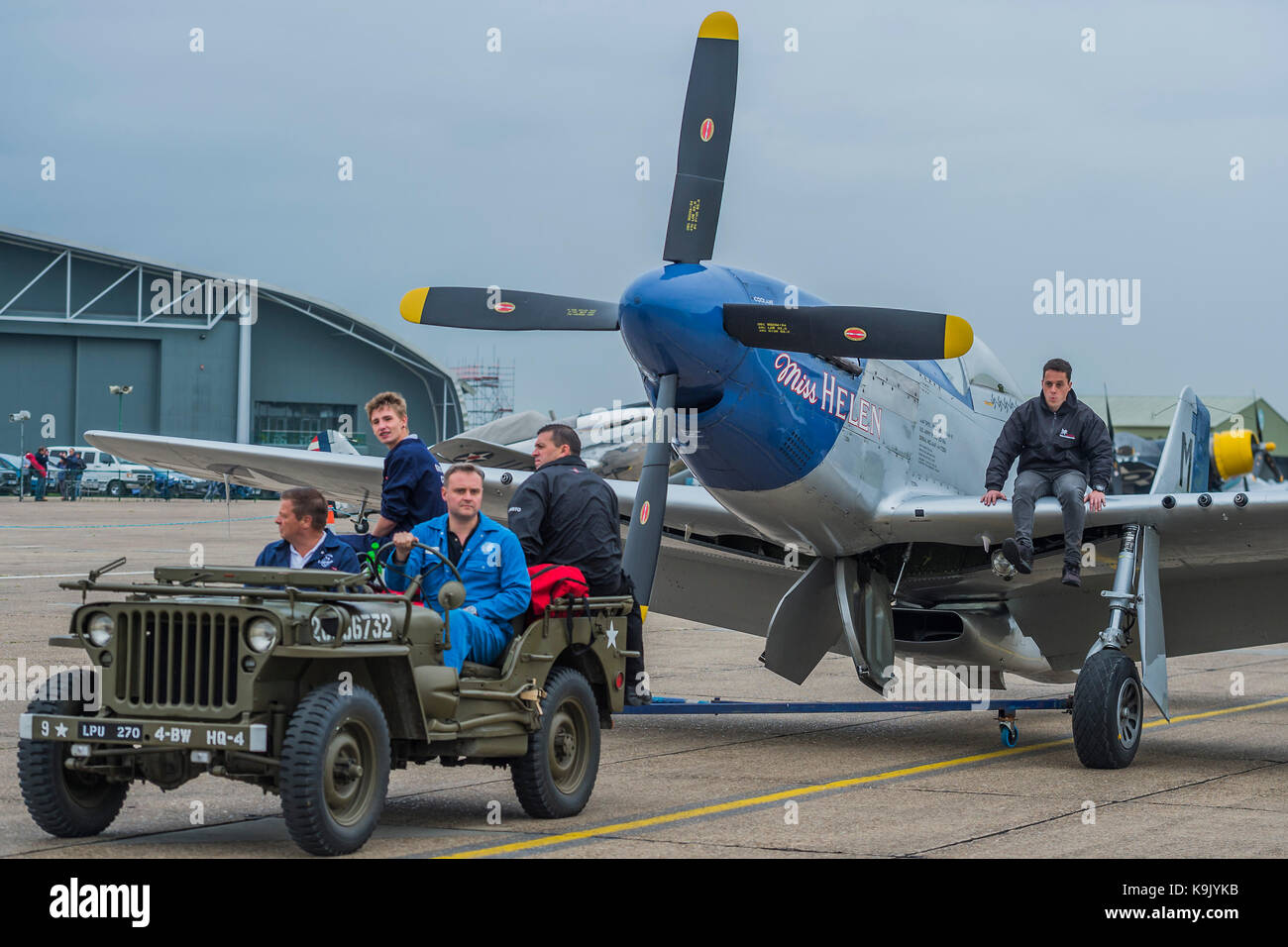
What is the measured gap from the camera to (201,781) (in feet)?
24.7

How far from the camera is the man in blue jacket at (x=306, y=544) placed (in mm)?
6664

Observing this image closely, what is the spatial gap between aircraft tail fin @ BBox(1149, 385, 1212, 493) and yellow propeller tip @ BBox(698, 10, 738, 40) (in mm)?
5110

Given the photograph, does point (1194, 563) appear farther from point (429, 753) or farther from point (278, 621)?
point (278, 621)

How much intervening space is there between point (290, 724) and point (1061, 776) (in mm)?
4760

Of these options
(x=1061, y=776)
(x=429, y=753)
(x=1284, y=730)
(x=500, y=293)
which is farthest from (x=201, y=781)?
(x=1284, y=730)

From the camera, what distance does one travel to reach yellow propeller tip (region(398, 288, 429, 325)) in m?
9.45

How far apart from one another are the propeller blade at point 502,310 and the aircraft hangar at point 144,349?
53629 mm

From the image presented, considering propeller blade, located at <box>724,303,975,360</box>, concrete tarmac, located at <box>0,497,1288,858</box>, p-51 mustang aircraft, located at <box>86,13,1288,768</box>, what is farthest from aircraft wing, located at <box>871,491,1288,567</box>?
propeller blade, located at <box>724,303,975,360</box>

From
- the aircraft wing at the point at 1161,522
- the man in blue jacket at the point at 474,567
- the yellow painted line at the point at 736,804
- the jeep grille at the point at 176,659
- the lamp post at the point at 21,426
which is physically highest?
the lamp post at the point at 21,426

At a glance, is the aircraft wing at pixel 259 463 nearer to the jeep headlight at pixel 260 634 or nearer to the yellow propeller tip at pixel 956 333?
the yellow propeller tip at pixel 956 333

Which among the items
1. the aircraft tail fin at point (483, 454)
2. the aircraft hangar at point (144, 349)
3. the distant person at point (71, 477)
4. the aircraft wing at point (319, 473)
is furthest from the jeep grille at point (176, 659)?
the aircraft hangar at point (144, 349)

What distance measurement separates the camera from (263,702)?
5.46 meters

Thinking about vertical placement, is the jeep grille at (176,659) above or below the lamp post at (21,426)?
below

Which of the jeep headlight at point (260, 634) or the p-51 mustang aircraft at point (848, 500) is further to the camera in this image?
the p-51 mustang aircraft at point (848, 500)
